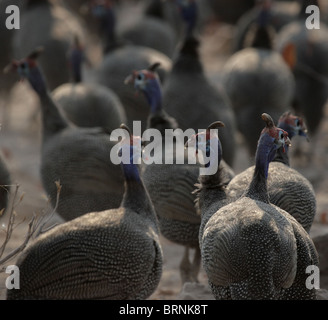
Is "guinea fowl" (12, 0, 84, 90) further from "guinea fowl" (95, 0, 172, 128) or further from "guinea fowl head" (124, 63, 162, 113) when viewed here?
"guinea fowl head" (124, 63, 162, 113)

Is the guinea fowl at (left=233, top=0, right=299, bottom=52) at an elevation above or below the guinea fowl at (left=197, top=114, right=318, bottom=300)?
above

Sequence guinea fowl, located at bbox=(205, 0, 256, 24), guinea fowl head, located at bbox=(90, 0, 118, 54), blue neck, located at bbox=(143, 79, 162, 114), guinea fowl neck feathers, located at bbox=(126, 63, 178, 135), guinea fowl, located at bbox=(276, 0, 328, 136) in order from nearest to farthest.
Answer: guinea fowl neck feathers, located at bbox=(126, 63, 178, 135) < blue neck, located at bbox=(143, 79, 162, 114) < guinea fowl, located at bbox=(276, 0, 328, 136) < guinea fowl head, located at bbox=(90, 0, 118, 54) < guinea fowl, located at bbox=(205, 0, 256, 24)

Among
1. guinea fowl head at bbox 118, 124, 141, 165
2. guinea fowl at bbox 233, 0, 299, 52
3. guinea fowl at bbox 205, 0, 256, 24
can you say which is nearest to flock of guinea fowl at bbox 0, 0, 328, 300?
guinea fowl head at bbox 118, 124, 141, 165

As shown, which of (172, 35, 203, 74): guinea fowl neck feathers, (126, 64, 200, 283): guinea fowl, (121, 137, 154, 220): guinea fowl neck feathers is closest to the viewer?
(121, 137, 154, 220): guinea fowl neck feathers

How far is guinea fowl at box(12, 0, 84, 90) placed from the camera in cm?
896

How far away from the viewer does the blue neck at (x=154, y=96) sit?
620cm

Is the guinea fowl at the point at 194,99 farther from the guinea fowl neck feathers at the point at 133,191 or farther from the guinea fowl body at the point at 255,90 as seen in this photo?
the guinea fowl neck feathers at the point at 133,191

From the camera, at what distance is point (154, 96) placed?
20.3 feet

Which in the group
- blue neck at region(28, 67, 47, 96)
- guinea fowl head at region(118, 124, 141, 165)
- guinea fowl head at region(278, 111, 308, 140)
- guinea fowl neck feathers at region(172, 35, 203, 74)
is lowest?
guinea fowl head at region(118, 124, 141, 165)

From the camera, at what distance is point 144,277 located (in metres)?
4.43

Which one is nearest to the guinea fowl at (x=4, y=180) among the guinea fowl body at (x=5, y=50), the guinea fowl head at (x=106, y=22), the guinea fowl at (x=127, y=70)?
the guinea fowl at (x=127, y=70)

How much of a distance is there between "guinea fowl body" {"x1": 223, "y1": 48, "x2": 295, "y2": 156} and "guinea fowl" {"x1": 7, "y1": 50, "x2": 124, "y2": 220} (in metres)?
2.23
